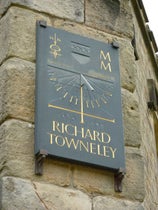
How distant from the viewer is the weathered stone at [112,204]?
477cm

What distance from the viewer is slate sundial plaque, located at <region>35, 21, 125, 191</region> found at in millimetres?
4816

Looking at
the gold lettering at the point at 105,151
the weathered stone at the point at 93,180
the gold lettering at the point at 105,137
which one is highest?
the gold lettering at the point at 105,137

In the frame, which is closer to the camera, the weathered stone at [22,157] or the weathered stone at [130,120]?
the weathered stone at [22,157]

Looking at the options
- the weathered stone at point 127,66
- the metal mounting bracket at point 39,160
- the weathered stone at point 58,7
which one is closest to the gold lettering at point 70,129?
the metal mounting bracket at point 39,160

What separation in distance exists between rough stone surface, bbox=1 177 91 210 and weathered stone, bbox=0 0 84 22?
3.97ft

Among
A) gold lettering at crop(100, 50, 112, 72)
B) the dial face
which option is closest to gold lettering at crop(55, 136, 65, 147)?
the dial face

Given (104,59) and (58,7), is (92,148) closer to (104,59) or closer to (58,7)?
(104,59)

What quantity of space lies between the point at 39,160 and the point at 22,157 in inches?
3.8

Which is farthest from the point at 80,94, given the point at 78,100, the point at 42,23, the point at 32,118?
the point at 42,23

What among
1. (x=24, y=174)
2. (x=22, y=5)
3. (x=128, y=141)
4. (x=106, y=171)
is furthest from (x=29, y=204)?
(x=22, y=5)

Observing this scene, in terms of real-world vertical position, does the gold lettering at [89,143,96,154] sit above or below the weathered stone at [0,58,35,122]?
below

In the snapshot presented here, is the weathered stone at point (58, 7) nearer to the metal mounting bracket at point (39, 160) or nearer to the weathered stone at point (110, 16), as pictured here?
the weathered stone at point (110, 16)

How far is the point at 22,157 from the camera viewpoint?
468 centimetres

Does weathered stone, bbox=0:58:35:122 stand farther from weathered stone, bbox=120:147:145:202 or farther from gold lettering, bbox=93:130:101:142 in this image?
weathered stone, bbox=120:147:145:202
